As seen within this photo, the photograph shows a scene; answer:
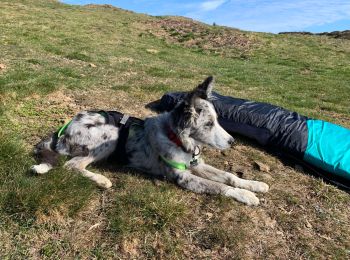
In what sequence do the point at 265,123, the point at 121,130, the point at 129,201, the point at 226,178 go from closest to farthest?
the point at 129,201
the point at 226,178
the point at 121,130
the point at 265,123

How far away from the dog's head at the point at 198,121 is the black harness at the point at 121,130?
875 mm

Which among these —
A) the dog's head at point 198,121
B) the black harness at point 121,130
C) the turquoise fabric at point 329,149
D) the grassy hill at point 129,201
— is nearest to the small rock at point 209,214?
the grassy hill at point 129,201

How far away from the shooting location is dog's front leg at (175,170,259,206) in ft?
17.9

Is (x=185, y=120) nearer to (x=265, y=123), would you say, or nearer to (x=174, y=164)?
(x=174, y=164)

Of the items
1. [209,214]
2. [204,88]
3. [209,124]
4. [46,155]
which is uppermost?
[204,88]

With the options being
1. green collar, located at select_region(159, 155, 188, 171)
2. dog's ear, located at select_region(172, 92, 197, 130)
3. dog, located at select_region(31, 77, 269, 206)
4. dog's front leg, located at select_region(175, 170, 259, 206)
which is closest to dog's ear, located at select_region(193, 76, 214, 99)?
dog, located at select_region(31, 77, 269, 206)

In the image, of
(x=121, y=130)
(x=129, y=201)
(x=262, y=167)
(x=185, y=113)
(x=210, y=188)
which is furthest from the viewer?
(x=262, y=167)

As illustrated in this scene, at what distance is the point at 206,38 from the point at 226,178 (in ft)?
82.8

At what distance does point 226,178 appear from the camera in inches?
235

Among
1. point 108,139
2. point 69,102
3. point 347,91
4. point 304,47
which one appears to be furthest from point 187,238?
point 304,47

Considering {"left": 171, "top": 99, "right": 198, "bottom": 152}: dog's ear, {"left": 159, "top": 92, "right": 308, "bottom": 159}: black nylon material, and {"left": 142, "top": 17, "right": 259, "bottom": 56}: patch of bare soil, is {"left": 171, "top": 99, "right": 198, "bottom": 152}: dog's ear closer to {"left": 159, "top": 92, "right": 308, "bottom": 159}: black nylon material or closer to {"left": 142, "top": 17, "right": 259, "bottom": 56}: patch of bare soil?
{"left": 159, "top": 92, "right": 308, "bottom": 159}: black nylon material

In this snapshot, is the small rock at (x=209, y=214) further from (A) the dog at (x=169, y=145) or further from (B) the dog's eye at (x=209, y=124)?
(B) the dog's eye at (x=209, y=124)

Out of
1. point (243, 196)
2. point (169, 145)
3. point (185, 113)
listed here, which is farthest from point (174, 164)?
point (243, 196)

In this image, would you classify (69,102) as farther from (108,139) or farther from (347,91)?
(347,91)
